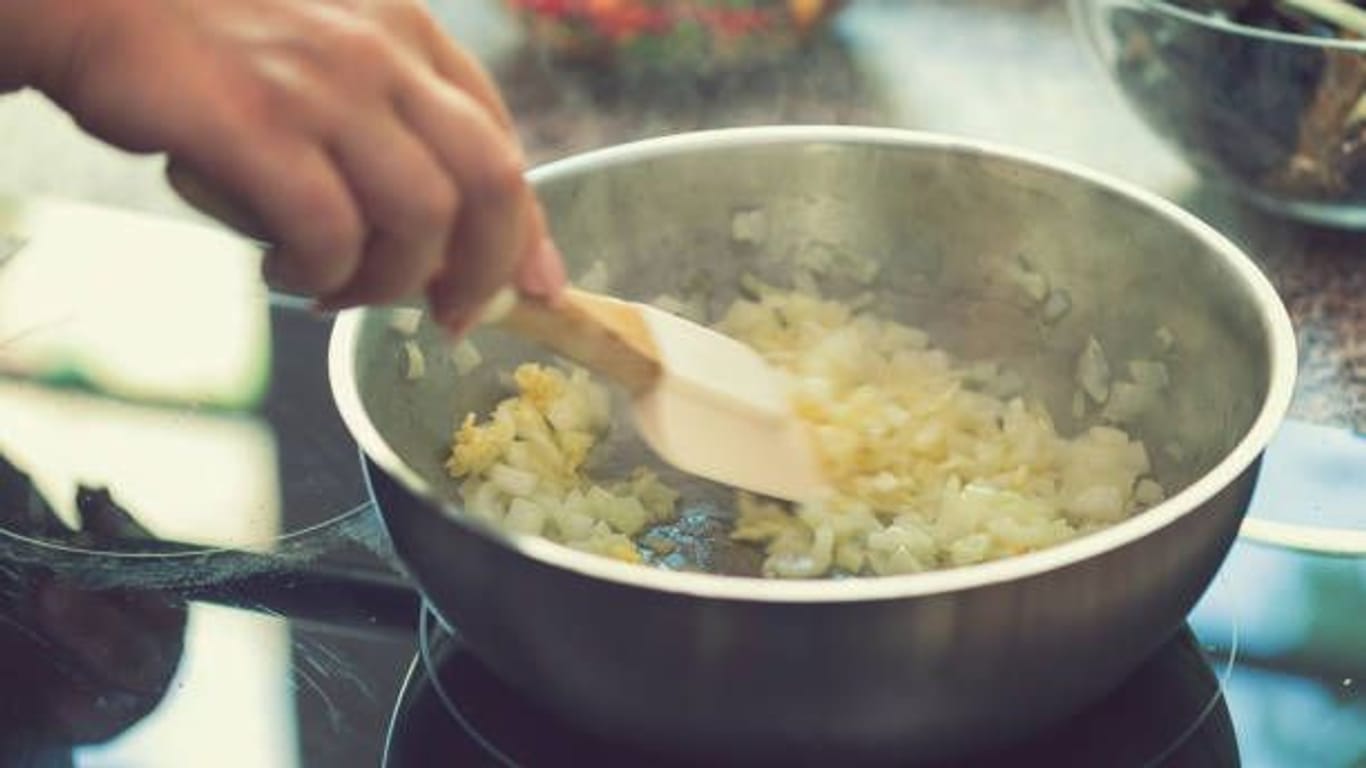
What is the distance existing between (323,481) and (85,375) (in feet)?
0.57

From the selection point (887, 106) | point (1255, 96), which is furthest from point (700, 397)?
point (887, 106)

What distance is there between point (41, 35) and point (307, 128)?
11cm

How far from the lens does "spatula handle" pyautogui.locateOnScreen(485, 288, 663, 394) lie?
66cm

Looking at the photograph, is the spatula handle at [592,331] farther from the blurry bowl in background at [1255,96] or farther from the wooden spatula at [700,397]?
the blurry bowl in background at [1255,96]

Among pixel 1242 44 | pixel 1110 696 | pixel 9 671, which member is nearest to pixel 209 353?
pixel 9 671

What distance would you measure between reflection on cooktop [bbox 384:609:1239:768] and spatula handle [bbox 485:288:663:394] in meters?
0.13

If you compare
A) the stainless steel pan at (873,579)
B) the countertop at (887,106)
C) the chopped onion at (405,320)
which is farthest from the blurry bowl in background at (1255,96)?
the chopped onion at (405,320)

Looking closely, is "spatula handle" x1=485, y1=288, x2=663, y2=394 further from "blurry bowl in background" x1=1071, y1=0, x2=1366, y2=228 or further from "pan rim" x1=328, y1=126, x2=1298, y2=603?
"blurry bowl in background" x1=1071, y1=0, x2=1366, y2=228

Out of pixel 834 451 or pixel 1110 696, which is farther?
pixel 834 451

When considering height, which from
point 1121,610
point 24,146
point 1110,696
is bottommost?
point 24,146

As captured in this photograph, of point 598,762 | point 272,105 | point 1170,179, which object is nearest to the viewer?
point 272,105

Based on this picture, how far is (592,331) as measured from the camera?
0.69 m

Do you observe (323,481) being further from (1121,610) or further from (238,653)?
(1121,610)

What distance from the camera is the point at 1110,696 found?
2.32ft
